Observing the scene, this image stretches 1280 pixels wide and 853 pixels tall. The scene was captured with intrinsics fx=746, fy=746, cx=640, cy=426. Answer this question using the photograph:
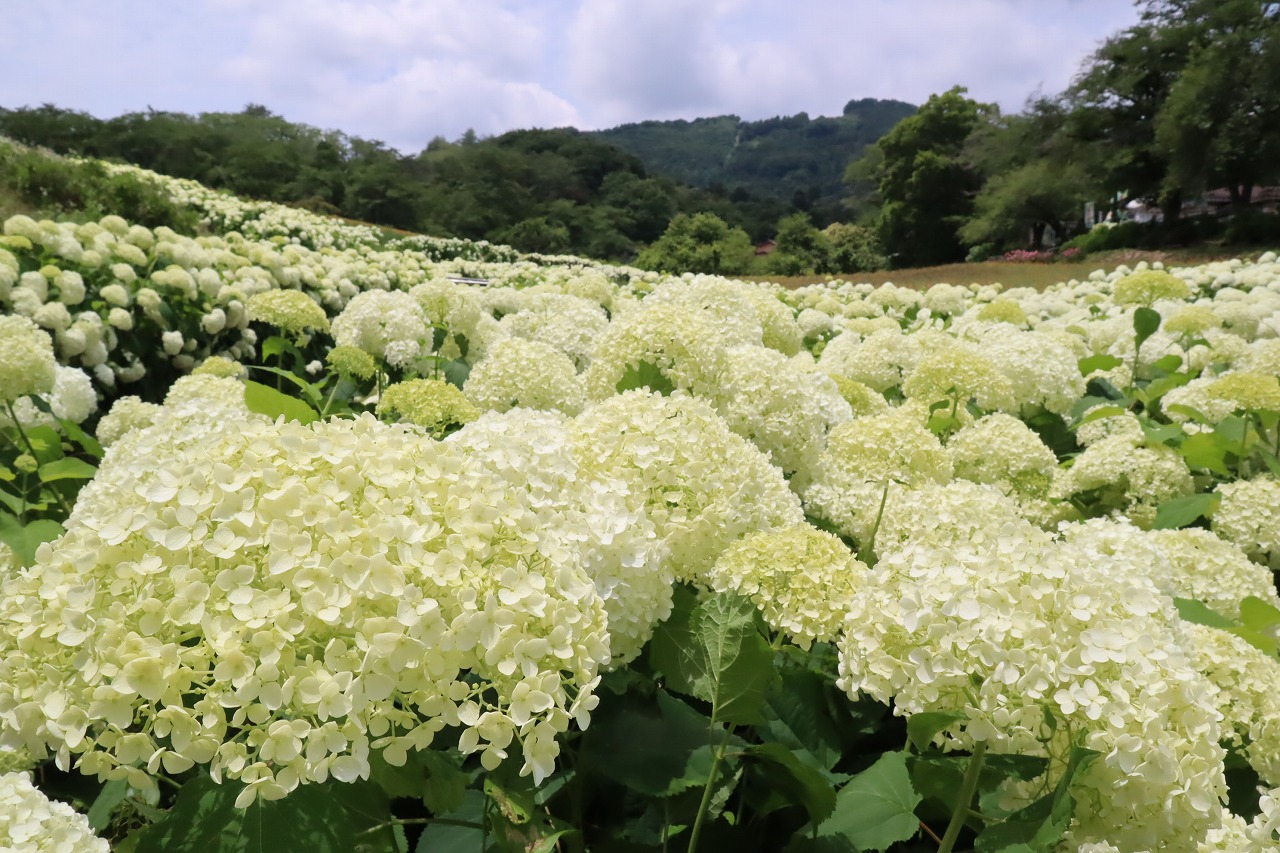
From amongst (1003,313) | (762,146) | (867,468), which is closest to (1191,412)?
(867,468)

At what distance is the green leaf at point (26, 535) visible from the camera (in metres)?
1.61

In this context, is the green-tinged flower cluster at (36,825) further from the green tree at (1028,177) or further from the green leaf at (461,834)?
the green tree at (1028,177)

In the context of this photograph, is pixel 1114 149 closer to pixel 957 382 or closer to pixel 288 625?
pixel 957 382

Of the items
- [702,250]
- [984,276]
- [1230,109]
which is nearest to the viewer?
[984,276]

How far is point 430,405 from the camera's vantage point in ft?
5.99

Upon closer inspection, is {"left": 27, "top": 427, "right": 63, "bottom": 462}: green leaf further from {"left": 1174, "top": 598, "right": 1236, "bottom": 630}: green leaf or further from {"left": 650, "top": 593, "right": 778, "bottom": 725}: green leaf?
{"left": 1174, "top": 598, "right": 1236, "bottom": 630}: green leaf

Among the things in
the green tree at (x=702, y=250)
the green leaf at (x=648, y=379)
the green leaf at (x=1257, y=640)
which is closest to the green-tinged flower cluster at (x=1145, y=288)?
the green leaf at (x=1257, y=640)

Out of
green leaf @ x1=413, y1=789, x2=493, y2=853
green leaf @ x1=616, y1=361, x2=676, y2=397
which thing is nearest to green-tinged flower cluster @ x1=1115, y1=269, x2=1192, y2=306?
green leaf @ x1=616, y1=361, x2=676, y2=397

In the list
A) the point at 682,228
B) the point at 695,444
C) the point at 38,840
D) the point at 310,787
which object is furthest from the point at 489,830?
the point at 682,228

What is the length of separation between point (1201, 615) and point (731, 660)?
1.22m

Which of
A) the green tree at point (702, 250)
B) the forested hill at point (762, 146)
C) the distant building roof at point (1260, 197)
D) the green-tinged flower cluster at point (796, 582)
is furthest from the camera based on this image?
the forested hill at point (762, 146)

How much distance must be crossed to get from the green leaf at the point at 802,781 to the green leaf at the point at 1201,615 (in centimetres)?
105

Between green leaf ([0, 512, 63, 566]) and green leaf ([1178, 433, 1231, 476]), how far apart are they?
10.6ft

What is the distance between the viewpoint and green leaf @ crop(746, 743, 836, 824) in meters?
0.96
